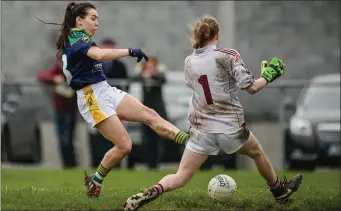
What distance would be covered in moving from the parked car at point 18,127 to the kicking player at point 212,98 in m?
9.13

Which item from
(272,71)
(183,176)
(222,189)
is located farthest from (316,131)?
(183,176)

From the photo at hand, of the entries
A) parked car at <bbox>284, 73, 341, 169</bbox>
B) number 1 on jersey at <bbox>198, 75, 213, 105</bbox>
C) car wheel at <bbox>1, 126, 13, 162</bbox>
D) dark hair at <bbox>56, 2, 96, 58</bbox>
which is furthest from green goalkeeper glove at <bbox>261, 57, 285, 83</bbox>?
car wheel at <bbox>1, 126, 13, 162</bbox>

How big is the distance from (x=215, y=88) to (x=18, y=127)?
9989 mm

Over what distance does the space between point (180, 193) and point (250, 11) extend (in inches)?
362

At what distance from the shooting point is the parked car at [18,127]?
19078 mm

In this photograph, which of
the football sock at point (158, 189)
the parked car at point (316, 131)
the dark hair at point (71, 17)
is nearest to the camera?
the football sock at point (158, 189)

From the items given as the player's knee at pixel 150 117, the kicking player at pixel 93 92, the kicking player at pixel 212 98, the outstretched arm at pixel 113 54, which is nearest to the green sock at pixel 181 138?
the kicking player at pixel 93 92

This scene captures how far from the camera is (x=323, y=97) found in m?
18.6

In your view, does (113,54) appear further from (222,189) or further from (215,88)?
(222,189)

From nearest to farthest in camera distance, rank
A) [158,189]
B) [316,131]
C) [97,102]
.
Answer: [158,189]
[97,102]
[316,131]

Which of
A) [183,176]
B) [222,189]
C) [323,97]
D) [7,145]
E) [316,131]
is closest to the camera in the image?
[183,176]

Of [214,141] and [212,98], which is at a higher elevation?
[212,98]

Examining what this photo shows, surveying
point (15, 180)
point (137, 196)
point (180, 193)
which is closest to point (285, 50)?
point (15, 180)

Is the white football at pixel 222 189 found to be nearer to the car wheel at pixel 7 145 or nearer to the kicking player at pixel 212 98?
the kicking player at pixel 212 98
